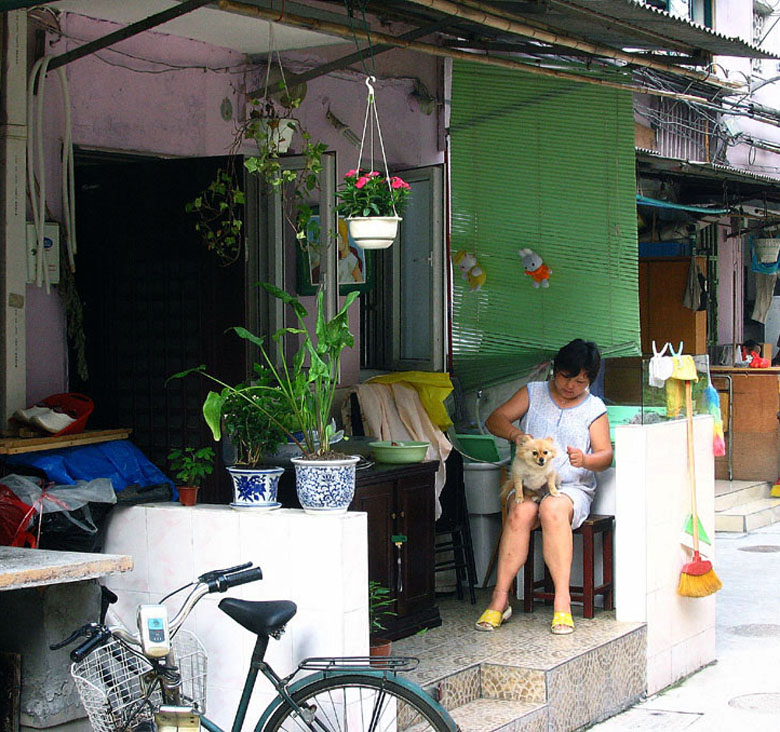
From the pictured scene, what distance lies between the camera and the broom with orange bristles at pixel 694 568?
7043mm

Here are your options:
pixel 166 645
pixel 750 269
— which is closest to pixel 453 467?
pixel 166 645

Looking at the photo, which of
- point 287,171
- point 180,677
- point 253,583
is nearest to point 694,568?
point 253,583

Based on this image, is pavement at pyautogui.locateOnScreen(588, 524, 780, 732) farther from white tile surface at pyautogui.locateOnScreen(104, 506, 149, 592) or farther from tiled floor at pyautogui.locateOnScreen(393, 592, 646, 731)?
white tile surface at pyautogui.locateOnScreen(104, 506, 149, 592)

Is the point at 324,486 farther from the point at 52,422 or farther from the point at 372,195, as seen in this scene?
the point at 372,195

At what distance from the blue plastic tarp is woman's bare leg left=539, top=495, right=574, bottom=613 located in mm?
2169

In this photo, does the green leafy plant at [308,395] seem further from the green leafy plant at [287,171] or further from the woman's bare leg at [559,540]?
the woman's bare leg at [559,540]

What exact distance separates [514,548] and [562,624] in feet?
1.64

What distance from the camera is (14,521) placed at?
514 centimetres

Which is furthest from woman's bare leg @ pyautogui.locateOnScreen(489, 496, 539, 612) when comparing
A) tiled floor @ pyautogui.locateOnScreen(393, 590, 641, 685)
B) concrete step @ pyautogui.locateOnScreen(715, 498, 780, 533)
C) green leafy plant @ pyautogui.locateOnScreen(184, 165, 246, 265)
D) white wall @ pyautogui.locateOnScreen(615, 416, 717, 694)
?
concrete step @ pyautogui.locateOnScreen(715, 498, 780, 533)

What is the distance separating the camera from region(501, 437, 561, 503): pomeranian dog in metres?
6.84

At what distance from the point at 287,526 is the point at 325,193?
234 cm

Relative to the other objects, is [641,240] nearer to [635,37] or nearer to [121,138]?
[635,37]

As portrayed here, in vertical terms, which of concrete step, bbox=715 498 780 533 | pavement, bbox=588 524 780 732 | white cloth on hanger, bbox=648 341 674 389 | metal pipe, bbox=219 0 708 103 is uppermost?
metal pipe, bbox=219 0 708 103

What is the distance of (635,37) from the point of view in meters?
7.49
